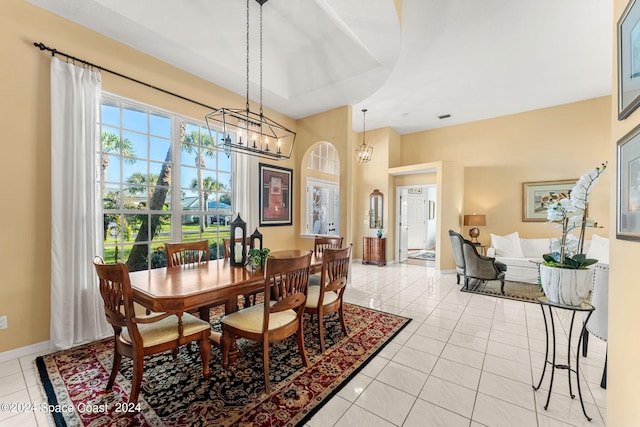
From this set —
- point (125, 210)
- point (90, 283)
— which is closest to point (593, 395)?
point (90, 283)

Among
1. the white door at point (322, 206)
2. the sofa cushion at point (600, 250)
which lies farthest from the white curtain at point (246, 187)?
the sofa cushion at point (600, 250)

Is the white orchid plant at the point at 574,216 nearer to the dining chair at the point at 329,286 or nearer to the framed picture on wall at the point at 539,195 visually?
the dining chair at the point at 329,286

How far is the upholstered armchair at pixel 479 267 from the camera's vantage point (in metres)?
4.34

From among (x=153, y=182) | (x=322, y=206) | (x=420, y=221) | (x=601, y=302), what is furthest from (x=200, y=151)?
(x=420, y=221)

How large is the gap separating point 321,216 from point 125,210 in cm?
449

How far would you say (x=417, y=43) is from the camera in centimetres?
341

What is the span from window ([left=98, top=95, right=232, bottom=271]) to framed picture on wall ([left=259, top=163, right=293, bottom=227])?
71 centimetres

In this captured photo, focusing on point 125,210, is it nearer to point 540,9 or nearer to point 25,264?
point 25,264

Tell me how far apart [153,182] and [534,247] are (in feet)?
23.3

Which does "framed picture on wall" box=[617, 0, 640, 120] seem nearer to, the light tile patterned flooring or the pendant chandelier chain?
the light tile patterned flooring

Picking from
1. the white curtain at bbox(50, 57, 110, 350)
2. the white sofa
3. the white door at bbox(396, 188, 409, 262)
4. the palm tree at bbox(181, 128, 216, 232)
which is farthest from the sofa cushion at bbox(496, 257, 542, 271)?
the white curtain at bbox(50, 57, 110, 350)

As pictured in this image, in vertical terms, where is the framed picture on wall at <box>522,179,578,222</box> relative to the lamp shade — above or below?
above

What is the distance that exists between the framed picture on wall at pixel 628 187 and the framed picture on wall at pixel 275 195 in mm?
A: 4024

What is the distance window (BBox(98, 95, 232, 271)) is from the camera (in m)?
2.92
